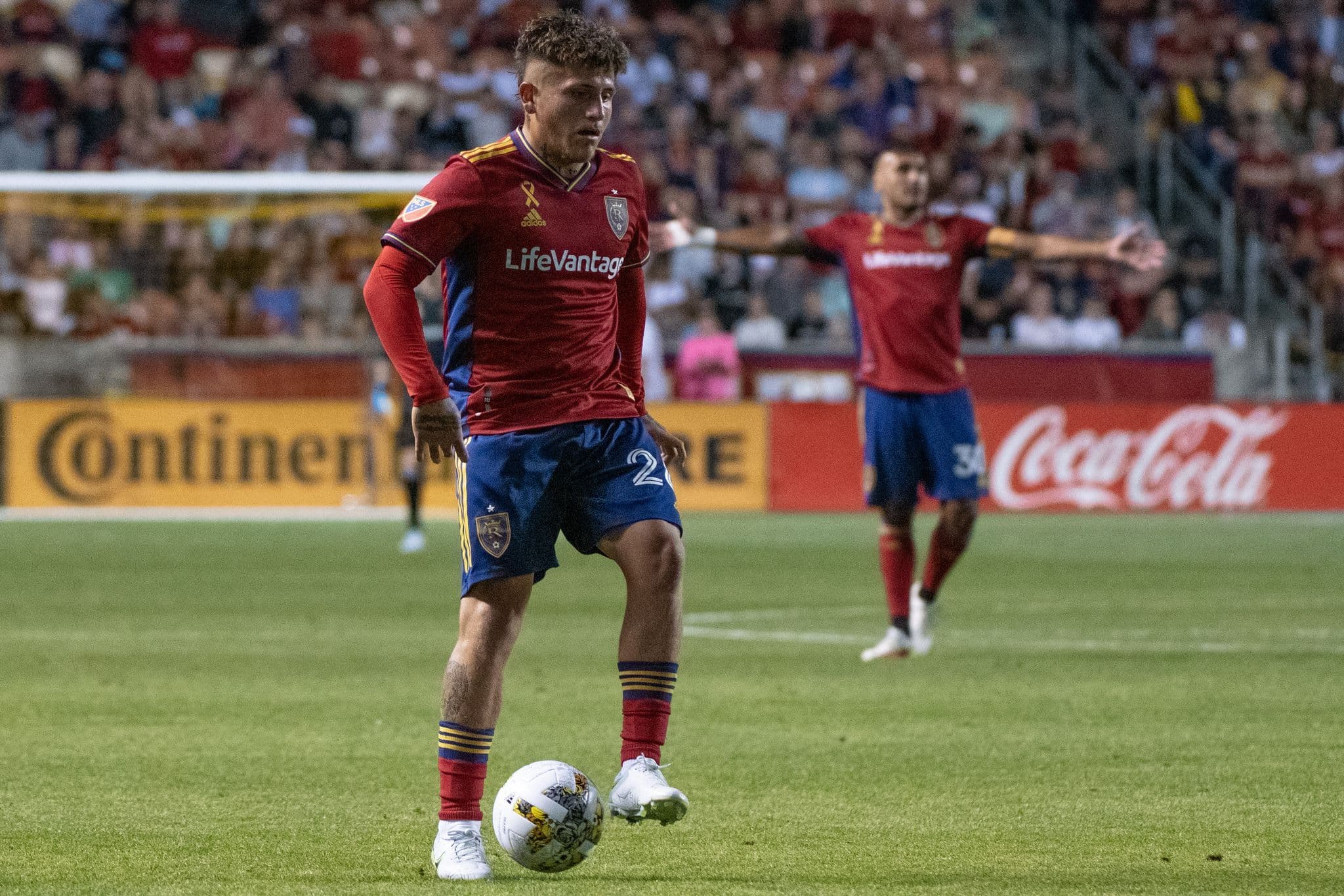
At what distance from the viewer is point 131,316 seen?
2284cm

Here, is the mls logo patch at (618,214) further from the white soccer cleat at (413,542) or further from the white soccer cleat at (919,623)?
the white soccer cleat at (413,542)

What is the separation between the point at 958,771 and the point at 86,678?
4.24m

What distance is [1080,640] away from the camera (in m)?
11.3

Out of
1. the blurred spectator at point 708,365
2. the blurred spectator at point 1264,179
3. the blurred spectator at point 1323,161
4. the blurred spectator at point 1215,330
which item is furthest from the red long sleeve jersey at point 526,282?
the blurred spectator at point 1323,161

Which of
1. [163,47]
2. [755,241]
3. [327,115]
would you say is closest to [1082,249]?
[755,241]

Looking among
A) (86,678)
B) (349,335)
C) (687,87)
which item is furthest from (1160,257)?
(687,87)

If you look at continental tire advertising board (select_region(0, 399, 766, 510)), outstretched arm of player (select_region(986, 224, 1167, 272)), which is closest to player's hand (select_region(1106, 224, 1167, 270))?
outstretched arm of player (select_region(986, 224, 1167, 272))

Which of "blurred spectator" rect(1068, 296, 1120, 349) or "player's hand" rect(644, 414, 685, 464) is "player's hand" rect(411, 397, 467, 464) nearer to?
"player's hand" rect(644, 414, 685, 464)

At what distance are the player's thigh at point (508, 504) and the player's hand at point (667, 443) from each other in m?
0.51

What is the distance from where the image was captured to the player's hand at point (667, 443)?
627 centimetres

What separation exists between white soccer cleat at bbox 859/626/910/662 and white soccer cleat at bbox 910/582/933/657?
13 centimetres

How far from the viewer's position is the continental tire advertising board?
21672 millimetres

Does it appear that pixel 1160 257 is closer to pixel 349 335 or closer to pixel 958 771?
pixel 958 771

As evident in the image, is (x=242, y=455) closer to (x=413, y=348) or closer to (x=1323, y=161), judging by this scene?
(x=1323, y=161)
